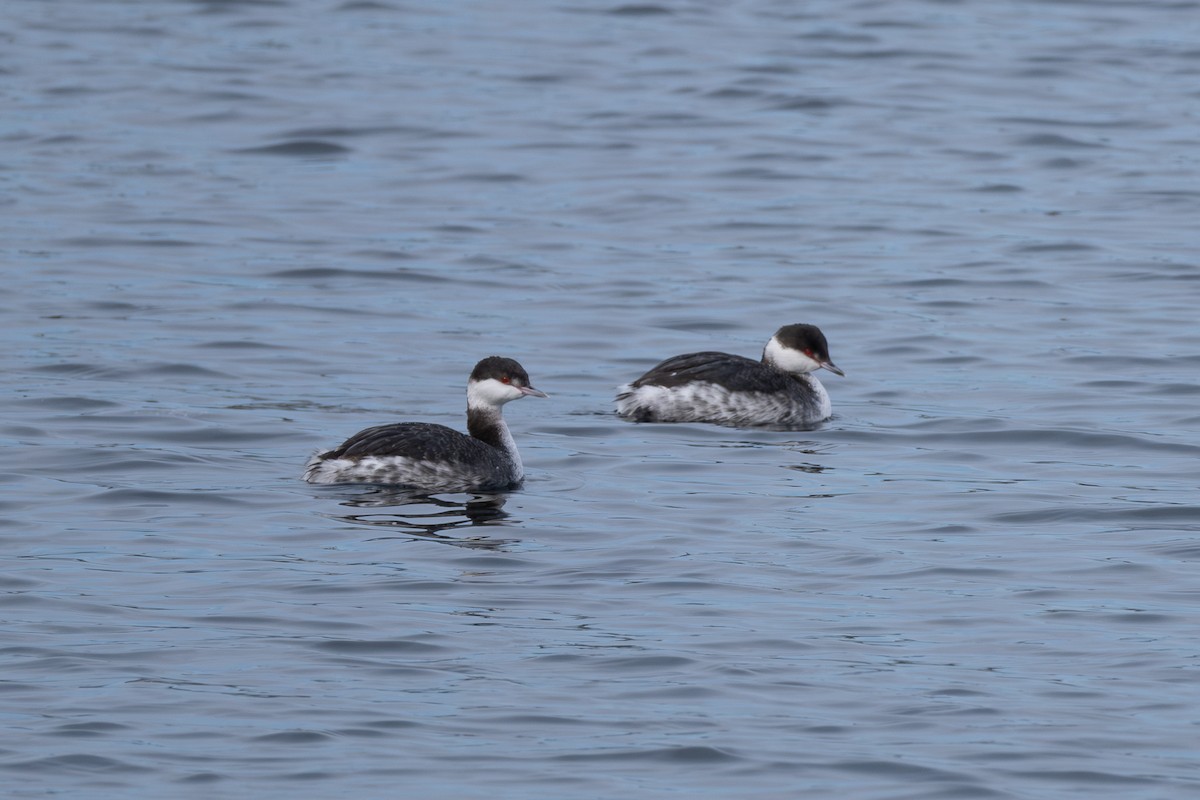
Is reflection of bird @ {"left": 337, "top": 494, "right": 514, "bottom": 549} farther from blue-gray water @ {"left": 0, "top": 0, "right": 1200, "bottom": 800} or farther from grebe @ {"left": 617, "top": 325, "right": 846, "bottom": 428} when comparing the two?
grebe @ {"left": 617, "top": 325, "right": 846, "bottom": 428}

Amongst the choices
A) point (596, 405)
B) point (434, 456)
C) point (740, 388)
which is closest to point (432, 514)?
point (434, 456)

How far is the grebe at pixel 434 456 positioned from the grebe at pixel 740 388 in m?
1.53

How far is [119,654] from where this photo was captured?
940 centimetres

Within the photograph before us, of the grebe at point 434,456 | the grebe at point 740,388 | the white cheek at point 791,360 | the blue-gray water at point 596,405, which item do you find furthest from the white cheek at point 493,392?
the white cheek at point 791,360

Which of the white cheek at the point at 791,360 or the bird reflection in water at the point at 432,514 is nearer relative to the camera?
the bird reflection in water at the point at 432,514

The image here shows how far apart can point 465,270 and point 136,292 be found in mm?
2888

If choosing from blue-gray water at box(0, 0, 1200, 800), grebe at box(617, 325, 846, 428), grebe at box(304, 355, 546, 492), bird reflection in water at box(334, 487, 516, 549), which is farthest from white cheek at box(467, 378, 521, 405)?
grebe at box(617, 325, 846, 428)

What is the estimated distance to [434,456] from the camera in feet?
42.2

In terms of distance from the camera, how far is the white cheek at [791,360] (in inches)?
618

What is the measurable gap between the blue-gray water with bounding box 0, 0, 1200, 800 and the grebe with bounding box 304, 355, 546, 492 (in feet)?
0.66

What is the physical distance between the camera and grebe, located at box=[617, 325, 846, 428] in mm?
14914

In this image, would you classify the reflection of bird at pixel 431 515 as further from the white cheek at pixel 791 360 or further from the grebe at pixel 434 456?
the white cheek at pixel 791 360

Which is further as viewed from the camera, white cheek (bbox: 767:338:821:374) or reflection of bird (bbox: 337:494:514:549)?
white cheek (bbox: 767:338:821:374)

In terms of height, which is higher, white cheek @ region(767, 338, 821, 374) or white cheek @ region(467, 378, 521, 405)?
white cheek @ region(467, 378, 521, 405)
